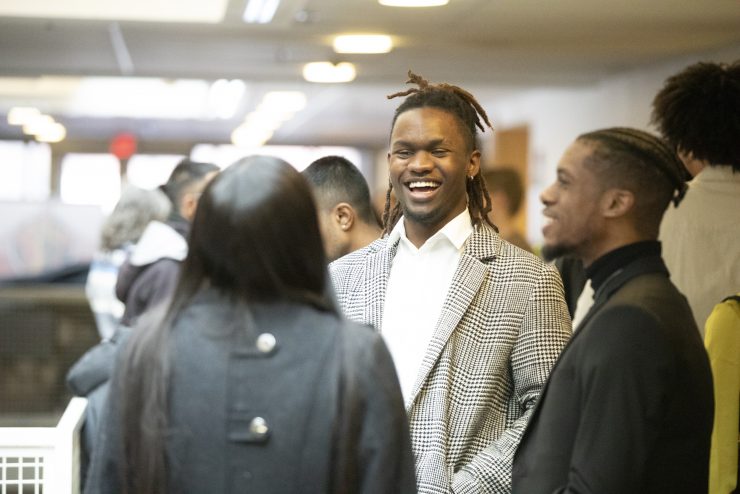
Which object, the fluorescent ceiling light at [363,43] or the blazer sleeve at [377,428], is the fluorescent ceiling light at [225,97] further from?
the blazer sleeve at [377,428]

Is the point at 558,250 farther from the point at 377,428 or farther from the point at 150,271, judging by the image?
the point at 150,271

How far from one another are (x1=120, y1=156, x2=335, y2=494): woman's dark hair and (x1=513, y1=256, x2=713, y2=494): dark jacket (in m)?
0.57

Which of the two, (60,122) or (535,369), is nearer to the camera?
(535,369)

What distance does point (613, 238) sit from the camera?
2.21 meters

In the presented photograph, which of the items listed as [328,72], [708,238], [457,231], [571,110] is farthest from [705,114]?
[571,110]

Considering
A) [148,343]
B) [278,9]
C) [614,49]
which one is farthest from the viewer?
[614,49]

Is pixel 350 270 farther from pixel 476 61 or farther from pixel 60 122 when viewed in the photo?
pixel 60 122

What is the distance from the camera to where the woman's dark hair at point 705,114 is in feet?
10.8

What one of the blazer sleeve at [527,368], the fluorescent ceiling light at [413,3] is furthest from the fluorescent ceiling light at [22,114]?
the blazer sleeve at [527,368]

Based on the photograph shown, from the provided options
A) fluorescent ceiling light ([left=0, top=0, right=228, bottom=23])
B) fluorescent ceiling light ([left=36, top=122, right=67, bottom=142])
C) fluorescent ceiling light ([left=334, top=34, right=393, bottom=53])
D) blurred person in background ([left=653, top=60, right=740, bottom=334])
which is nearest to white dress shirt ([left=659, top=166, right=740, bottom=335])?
blurred person in background ([left=653, top=60, right=740, bottom=334])

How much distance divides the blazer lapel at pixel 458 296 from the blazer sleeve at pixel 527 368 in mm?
135

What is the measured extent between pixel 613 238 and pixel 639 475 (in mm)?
475

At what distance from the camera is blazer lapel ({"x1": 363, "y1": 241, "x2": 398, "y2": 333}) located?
2.62 metres

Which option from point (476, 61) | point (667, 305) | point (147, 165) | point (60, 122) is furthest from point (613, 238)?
point (147, 165)
